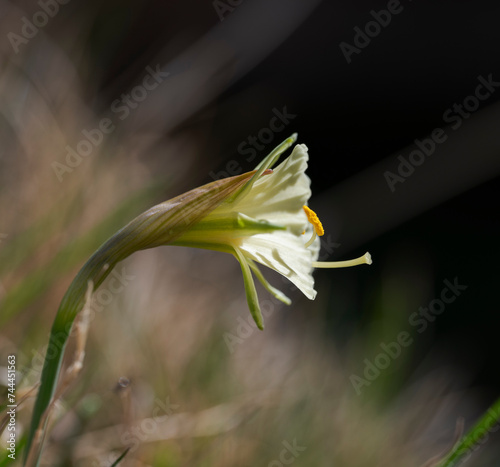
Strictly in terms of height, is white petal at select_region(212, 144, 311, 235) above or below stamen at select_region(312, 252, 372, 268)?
above

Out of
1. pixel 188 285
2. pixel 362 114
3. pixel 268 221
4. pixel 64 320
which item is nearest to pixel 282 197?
pixel 268 221

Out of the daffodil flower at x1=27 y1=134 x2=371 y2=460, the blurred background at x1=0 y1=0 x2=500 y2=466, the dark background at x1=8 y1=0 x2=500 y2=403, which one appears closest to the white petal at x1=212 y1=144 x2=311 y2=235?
the daffodil flower at x1=27 y1=134 x2=371 y2=460

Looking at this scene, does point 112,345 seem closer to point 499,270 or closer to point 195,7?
point 195,7

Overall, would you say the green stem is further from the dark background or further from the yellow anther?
the dark background

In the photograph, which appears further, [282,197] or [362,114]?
[362,114]

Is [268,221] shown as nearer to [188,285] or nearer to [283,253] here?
[283,253]

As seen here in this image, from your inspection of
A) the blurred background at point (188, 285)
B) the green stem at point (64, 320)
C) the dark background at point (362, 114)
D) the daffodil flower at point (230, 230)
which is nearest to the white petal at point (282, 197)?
the daffodil flower at point (230, 230)

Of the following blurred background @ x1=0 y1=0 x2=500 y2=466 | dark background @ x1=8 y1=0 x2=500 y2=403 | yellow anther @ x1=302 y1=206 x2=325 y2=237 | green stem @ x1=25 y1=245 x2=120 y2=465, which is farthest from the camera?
dark background @ x1=8 y1=0 x2=500 y2=403
